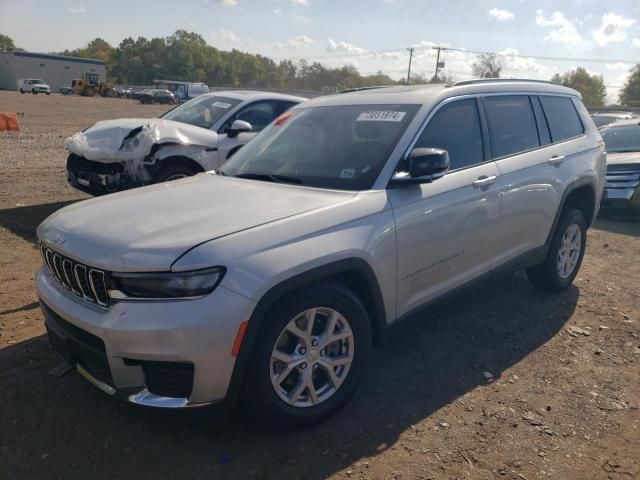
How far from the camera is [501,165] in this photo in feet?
13.4

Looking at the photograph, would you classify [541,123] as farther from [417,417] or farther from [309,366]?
[309,366]

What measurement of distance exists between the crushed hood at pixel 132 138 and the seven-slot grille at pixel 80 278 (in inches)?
160

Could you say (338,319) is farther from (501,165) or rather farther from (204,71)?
(204,71)

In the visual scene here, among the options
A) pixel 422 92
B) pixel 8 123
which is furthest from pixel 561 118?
pixel 8 123

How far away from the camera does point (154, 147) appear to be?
22.6 feet

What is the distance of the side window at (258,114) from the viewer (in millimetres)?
7959

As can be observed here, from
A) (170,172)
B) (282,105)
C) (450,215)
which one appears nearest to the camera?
(450,215)

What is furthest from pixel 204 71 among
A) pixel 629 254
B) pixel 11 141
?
pixel 629 254

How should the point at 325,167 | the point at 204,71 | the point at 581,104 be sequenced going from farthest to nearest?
the point at 204,71
the point at 581,104
the point at 325,167

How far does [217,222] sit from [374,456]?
1471 mm

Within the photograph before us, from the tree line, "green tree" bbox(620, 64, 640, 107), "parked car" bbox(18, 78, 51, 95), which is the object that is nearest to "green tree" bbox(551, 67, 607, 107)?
"green tree" bbox(620, 64, 640, 107)

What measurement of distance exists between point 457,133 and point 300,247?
1.77 meters

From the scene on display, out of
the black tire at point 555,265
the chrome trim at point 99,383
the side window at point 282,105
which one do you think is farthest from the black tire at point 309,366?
the side window at point 282,105

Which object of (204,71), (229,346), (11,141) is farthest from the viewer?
(204,71)
